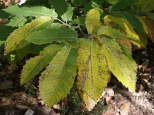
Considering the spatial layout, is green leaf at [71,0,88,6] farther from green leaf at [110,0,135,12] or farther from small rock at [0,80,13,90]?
small rock at [0,80,13,90]

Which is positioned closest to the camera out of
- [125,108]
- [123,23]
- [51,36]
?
[51,36]

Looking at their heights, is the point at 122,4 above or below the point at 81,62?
above

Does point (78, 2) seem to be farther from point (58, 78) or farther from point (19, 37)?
point (58, 78)

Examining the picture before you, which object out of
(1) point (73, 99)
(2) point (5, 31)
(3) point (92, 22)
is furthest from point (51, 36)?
(1) point (73, 99)

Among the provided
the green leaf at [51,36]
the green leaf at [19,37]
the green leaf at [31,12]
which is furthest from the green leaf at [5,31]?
the green leaf at [51,36]

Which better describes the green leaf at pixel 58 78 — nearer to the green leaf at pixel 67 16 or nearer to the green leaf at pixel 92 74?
the green leaf at pixel 92 74

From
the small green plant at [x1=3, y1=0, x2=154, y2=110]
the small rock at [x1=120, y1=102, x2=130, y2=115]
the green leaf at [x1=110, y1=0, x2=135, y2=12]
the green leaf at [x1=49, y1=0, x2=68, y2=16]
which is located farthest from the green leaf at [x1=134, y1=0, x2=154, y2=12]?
the small rock at [x1=120, y1=102, x2=130, y2=115]

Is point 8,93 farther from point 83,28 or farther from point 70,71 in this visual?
point 70,71
